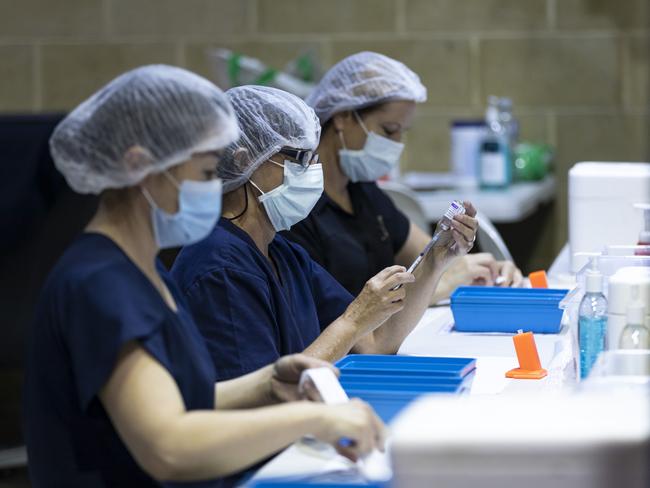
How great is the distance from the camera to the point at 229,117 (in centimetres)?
167

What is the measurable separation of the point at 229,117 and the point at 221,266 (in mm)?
409

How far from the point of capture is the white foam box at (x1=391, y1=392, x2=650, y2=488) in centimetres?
109

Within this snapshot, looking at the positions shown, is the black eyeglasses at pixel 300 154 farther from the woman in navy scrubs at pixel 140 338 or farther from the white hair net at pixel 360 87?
the white hair net at pixel 360 87

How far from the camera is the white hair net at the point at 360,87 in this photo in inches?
114

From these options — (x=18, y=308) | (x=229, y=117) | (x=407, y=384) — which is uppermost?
(x=229, y=117)

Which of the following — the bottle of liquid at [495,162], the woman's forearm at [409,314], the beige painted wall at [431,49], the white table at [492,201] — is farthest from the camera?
the beige painted wall at [431,49]

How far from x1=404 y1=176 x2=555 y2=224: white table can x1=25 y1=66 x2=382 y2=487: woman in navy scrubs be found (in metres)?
2.44

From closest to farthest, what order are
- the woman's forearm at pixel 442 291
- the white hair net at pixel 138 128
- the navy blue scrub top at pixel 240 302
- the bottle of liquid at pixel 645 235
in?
the white hair net at pixel 138 128, the navy blue scrub top at pixel 240 302, the bottle of liquid at pixel 645 235, the woman's forearm at pixel 442 291

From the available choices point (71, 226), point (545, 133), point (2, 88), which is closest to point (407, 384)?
point (71, 226)

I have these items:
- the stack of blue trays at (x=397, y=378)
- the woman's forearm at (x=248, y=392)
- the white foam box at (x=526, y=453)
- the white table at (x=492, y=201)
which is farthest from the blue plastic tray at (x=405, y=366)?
the white table at (x=492, y=201)

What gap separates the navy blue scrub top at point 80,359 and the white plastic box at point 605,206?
1.56 m

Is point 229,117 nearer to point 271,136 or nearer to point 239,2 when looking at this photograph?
point 271,136

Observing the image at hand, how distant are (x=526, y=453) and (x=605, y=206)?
1990 millimetres

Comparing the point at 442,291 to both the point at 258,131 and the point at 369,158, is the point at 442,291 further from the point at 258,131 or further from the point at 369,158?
the point at 258,131
